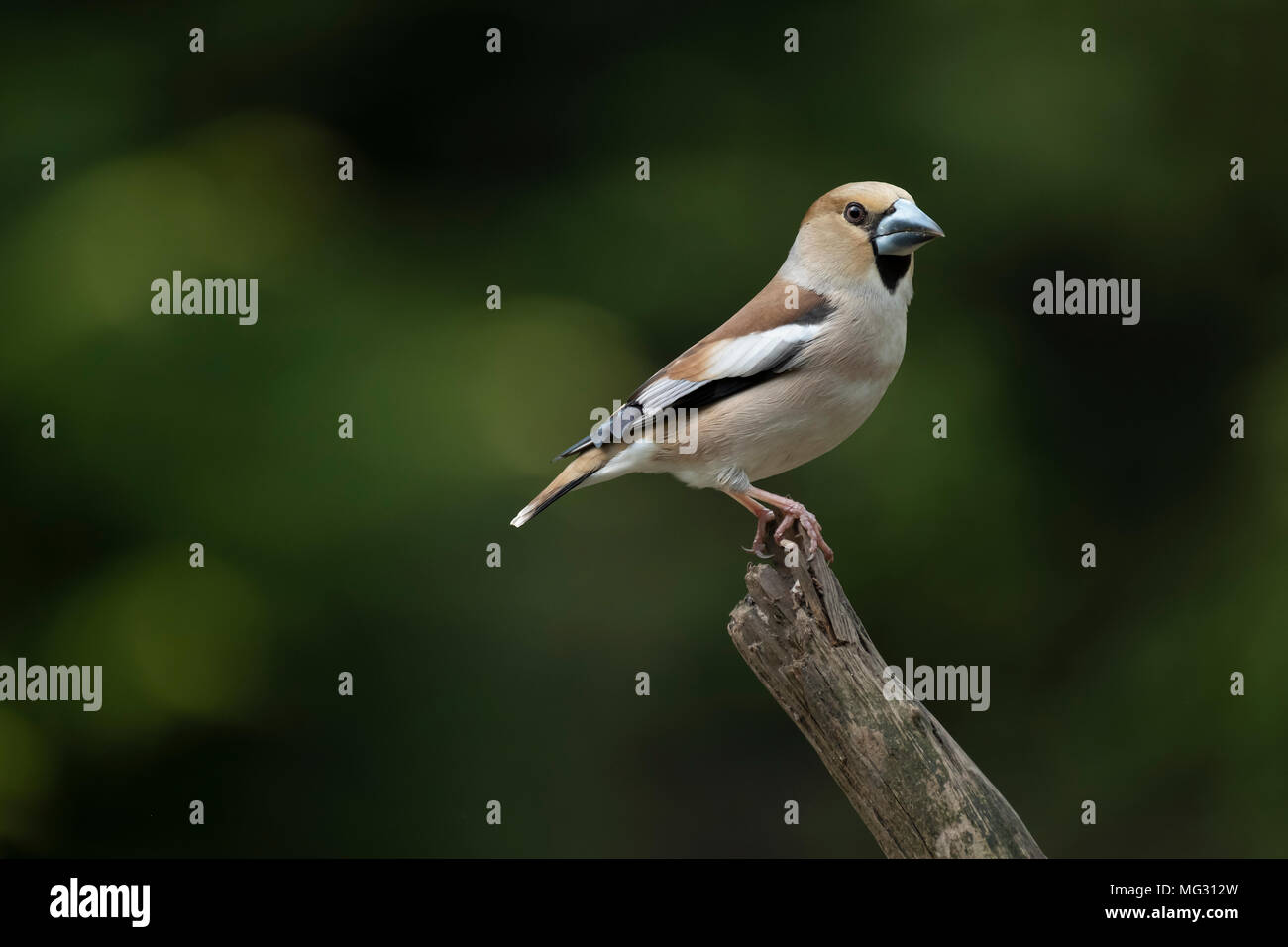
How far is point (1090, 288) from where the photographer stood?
281 inches

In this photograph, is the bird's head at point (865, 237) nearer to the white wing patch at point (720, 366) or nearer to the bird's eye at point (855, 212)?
the bird's eye at point (855, 212)

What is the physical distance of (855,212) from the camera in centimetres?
479

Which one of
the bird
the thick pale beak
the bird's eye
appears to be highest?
the bird's eye

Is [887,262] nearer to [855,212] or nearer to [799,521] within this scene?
[855,212]

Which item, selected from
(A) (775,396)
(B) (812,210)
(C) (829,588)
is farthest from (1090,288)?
(C) (829,588)

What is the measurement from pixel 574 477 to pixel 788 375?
2.67ft

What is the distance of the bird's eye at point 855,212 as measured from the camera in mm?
4770

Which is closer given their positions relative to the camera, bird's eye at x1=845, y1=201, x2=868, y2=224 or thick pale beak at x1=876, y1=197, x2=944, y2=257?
thick pale beak at x1=876, y1=197, x2=944, y2=257

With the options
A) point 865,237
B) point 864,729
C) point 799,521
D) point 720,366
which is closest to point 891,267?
point 865,237

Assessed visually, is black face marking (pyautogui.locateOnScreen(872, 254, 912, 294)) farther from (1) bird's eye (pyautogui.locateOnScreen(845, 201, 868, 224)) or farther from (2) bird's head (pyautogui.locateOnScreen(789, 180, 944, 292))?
(1) bird's eye (pyautogui.locateOnScreen(845, 201, 868, 224))

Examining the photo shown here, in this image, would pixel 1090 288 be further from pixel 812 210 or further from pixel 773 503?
pixel 773 503

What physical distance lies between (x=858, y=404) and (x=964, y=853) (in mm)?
1477

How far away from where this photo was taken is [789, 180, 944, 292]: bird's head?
4660mm

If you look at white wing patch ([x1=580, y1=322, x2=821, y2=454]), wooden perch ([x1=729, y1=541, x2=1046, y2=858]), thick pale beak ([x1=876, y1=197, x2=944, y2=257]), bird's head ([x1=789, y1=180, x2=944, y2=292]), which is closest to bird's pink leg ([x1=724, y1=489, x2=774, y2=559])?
wooden perch ([x1=729, y1=541, x2=1046, y2=858])
